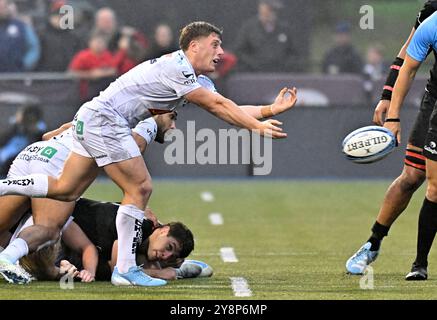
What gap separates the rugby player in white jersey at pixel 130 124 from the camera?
8.63 metres

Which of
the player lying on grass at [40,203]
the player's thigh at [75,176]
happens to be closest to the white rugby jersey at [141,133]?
the player lying on grass at [40,203]

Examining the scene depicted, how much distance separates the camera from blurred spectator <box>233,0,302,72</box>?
2145cm

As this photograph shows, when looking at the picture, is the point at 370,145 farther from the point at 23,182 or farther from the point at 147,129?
the point at 23,182

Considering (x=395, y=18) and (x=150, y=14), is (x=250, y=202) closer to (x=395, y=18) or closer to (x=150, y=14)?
(x=150, y=14)

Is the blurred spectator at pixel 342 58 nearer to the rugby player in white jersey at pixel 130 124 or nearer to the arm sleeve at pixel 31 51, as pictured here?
the arm sleeve at pixel 31 51

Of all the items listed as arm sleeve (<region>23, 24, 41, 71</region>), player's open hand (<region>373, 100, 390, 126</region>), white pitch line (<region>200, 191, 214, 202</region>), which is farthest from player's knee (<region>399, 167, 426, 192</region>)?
arm sleeve (<region>23, 24, 41, 71</region>)

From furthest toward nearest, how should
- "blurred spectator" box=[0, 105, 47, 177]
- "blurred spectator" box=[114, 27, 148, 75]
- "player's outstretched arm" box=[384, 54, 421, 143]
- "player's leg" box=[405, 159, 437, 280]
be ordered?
"blurred spectator" box=[114, 27, 148, 75] → "blurred spectator" box=[0, 105, 47, 177] → "player's leg" box=[405, 159, 437, 280] → "player's outstretched arm" box=[384, 54, 421, 143]

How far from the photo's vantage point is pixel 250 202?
54.1ft

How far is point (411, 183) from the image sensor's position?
9406mm

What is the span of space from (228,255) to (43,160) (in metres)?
2.58

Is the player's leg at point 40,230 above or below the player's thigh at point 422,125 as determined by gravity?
below

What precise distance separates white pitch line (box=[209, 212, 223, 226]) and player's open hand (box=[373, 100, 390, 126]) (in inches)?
182

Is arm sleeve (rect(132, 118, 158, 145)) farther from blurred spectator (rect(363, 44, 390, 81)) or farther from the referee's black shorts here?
blurred spectator (rect(363, 44, 390, 81))
